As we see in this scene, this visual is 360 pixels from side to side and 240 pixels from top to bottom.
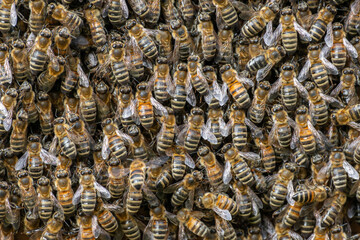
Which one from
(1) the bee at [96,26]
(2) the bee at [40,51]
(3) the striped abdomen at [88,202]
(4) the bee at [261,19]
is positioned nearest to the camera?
(3) the striped abdomen at [88,202]

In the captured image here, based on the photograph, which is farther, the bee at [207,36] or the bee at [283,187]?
the bee at [207,36]

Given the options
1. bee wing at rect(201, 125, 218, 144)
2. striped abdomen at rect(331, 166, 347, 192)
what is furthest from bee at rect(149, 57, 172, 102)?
striped abdomen at rect(331, 166, 347, 192)

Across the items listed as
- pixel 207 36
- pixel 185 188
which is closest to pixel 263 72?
pixel 207 36

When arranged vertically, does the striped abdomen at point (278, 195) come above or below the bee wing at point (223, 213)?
above

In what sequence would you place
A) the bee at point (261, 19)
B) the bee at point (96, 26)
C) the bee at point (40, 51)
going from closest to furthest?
the bee at point (40, 51) → the bee at point (261, 19) → the bee at point (96, 26)

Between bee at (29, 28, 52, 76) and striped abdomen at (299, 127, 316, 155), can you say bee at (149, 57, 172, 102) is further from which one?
striped abdomen at (299, 127, 316, 155)

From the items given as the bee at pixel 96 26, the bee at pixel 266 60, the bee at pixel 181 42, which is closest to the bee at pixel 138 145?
the bee at pixel 181 42

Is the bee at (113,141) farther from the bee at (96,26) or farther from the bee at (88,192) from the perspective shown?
the bee at (96,26)
